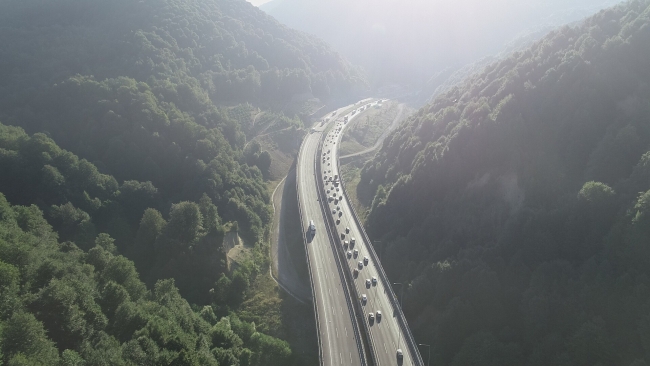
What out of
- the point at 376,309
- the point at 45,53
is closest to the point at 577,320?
the point at 376,309

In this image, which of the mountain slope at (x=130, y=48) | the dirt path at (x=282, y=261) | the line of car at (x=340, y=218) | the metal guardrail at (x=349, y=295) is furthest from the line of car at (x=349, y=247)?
the mountain slope at (x=130, y=48)

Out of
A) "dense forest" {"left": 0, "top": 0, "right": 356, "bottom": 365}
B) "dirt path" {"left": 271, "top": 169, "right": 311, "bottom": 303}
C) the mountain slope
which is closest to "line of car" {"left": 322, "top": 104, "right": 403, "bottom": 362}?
"dirt path" {"left": 271, "top": 169, "right": 311, "bottom": 303}

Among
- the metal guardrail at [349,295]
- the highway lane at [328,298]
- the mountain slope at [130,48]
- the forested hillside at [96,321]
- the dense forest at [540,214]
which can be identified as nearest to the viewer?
the forested hillside at [96,321]

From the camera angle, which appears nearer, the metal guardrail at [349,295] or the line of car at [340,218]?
the metal guardrail at [349,295]

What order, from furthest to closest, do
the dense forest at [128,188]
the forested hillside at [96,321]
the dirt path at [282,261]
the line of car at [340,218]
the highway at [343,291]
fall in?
the dirt path at [282,261] < the line of car at [340,218] < the highway at [343,291] < the dense forest at [128,188] < the forested hillside at [96,321]

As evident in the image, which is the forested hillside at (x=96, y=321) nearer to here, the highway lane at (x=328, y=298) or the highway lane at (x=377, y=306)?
the highway lane at (x=328, y=298)

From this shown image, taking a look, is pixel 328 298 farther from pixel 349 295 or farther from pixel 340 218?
pixel 340 218
